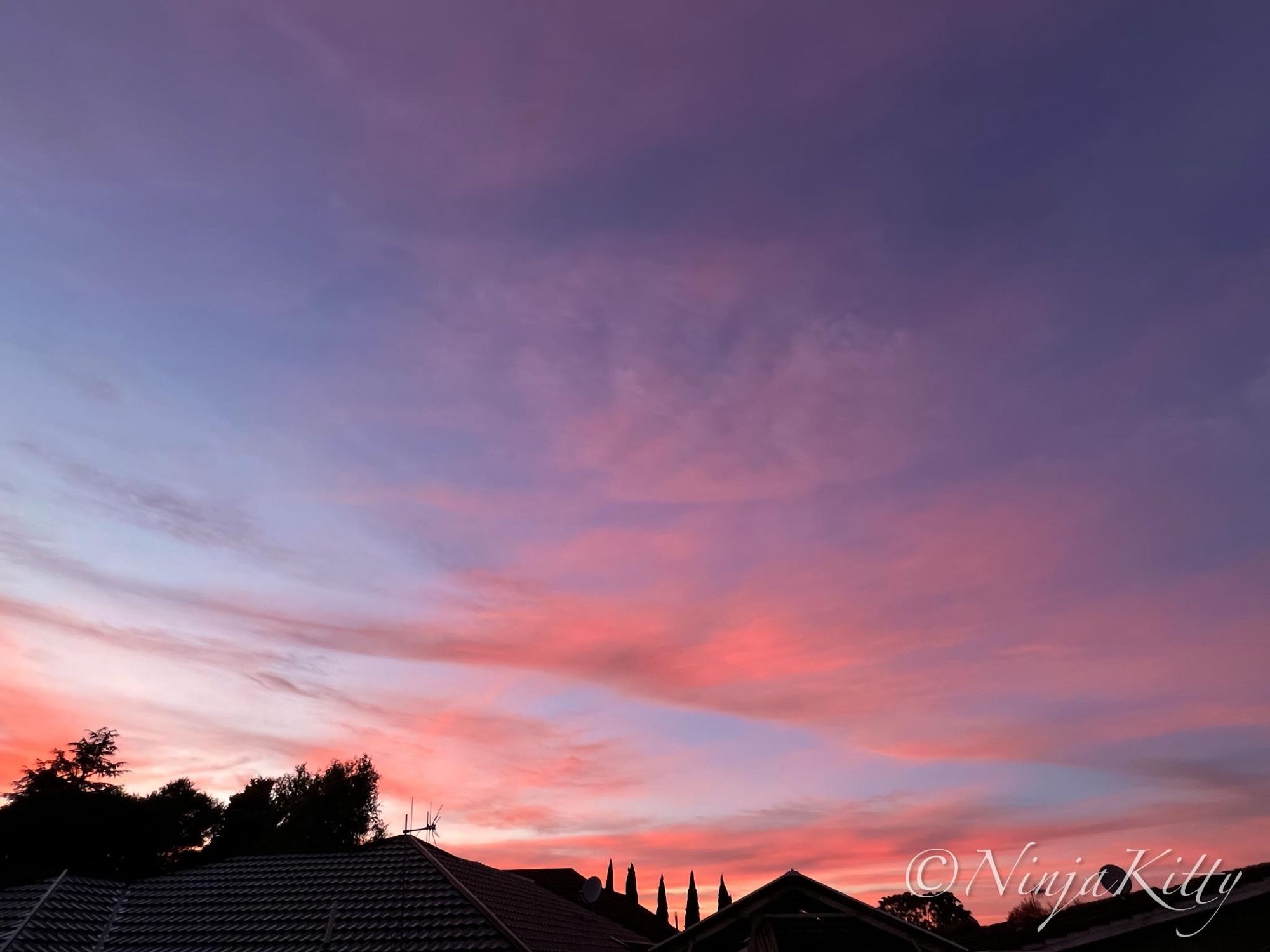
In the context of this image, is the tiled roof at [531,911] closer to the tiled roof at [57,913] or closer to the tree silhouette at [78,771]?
the tiled roof at [57,913]

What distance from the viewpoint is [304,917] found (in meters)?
22.5

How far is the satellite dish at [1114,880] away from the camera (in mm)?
22781

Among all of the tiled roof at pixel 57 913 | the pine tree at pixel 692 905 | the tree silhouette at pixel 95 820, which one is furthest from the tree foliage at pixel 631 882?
the tiled roof at pixel 57 913

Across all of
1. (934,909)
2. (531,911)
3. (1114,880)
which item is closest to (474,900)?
(531,911)

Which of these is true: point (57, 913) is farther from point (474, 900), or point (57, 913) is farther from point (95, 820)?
point (95, 820)

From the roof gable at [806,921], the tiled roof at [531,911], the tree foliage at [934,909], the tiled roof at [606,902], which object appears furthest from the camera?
the tree foliage at [934,909]

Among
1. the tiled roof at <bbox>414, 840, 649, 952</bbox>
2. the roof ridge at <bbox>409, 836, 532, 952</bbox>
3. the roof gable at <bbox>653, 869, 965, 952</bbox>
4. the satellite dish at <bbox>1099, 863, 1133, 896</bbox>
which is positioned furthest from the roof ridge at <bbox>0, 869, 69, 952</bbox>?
the satellite dish at <bbox>1099, 863, 1133, 896</bbox>

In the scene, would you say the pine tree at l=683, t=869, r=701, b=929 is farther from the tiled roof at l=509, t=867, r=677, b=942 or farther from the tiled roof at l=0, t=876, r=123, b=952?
the tiled roof at l=0, t=876, r=123, b=952

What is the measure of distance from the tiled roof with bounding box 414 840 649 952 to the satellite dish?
48.1 ft

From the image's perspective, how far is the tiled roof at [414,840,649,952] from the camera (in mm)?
22906

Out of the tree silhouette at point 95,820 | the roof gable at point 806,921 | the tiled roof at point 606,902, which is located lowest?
the roof gable at point 806,921

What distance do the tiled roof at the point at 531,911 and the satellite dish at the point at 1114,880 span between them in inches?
577

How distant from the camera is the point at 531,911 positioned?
84.7 ft

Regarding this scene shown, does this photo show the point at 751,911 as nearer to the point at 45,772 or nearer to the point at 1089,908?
the point at 1089,908
